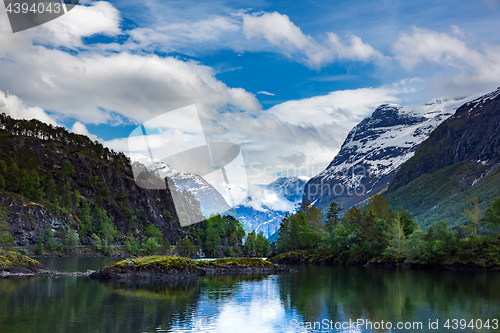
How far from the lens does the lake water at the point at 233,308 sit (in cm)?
3145

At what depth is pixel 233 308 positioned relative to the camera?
41.1 m

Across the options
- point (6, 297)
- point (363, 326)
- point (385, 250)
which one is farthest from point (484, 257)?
point (6, 297)

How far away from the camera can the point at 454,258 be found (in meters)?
105

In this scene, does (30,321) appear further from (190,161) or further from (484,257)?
(484,257)

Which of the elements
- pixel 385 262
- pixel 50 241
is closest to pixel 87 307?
pixel 385 262

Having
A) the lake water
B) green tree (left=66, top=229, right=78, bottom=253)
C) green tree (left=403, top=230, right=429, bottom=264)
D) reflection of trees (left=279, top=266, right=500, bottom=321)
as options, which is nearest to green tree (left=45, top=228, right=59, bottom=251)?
green tree (left=66, top=229, right=78, bottom=253)

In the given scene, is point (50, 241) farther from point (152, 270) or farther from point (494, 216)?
point (494, 216)

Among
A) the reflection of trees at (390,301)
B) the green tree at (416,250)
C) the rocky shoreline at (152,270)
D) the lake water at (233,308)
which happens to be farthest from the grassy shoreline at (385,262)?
the rocky shoreline at (152,270)

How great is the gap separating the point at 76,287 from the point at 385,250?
90739 millimetres

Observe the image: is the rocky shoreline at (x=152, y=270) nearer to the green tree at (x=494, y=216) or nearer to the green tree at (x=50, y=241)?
the green tree at (x=494, y=216)

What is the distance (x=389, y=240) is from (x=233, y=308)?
95.2m

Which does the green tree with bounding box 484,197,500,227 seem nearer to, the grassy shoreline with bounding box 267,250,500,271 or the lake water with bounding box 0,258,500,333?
the grassy shoreline with bounding box 267,250,500,271

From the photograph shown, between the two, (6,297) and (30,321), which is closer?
(30,321)

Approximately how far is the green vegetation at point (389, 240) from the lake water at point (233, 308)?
165ft
